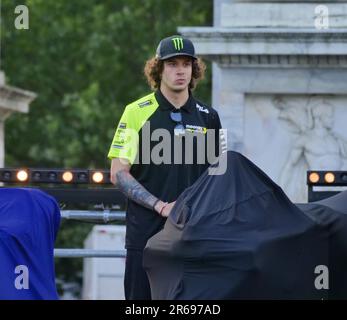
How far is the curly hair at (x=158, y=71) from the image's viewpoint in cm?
941

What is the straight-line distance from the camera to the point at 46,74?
33125mm

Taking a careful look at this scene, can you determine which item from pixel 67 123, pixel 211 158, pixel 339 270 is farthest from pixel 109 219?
pixel 67 123

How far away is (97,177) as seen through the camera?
13016 mm

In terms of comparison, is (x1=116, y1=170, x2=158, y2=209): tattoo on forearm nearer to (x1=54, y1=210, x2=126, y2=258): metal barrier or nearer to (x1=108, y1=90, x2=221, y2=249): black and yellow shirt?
(x1=108, y1=90, x2=221, y2=249): black and yellow shirt

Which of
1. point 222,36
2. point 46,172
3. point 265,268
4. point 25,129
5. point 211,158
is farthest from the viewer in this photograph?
point 25,129

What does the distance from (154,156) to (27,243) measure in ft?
4.69

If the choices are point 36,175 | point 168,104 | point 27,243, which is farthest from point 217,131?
point 36,175

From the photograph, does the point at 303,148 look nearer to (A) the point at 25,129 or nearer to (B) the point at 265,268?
(B) the point at 265,268

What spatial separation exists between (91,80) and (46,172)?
66.6ft

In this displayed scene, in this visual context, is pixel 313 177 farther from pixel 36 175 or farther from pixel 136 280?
pixel 136 280

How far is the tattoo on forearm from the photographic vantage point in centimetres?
901

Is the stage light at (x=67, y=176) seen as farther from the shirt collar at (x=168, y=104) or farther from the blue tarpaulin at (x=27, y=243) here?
the blue tarpaulin at (x=27, y=243)
